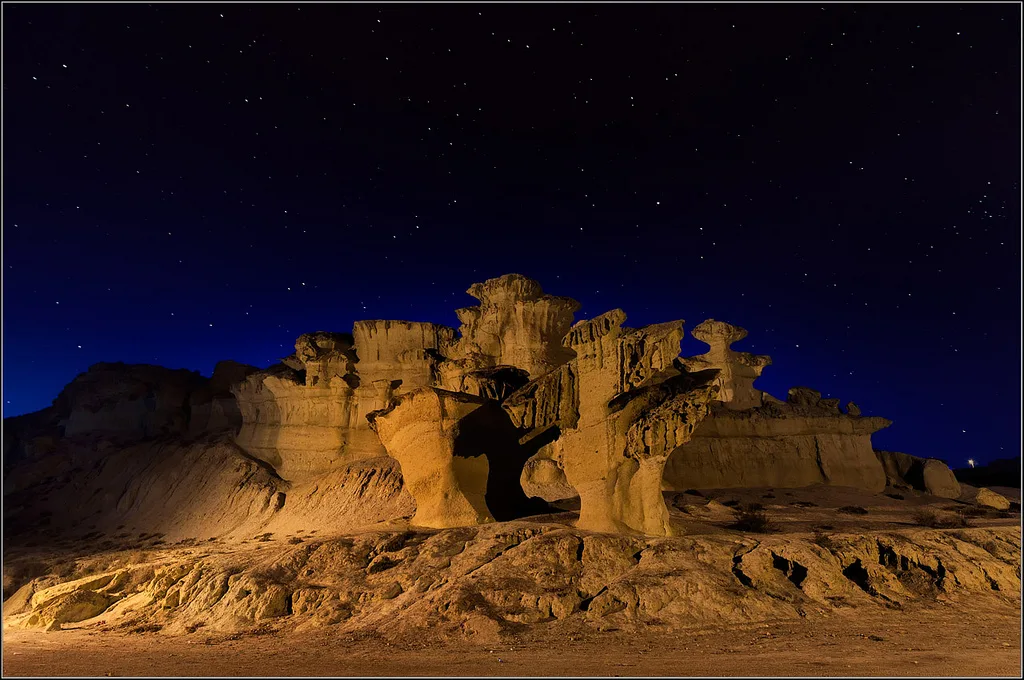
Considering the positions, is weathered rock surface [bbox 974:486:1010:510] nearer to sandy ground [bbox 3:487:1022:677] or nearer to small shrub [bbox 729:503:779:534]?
small shrub [bbox 729:503:779:534]

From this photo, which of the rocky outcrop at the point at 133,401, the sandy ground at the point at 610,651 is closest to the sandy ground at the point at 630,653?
the sandy ground at the point at 610,651

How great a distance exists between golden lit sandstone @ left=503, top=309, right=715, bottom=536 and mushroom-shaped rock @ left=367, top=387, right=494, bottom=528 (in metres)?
2.53

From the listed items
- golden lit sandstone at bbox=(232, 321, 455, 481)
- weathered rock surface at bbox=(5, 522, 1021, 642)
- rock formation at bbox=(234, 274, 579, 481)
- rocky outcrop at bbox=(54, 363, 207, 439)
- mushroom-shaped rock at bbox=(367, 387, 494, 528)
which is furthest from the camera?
rocky outcrop at bbox=(54, 363, 207, 439)

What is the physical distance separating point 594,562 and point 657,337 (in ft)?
20.4

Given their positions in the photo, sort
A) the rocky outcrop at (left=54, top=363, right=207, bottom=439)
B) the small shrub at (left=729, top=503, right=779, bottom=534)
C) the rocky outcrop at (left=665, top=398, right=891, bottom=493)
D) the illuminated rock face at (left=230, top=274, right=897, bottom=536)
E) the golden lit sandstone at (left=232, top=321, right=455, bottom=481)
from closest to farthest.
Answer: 1. the illuminated rock face at (left=230, top=274, right=897, bottom=536)
2. the small shrub at (left=729, top=503, right=779, bottom=534)
3. the rocky outcrop at (left=665, top=398, right=891, bottom=493)
4. the golden lit sandstone at (left=232, top=321, right=455, bottom=481)
5. the rocky outcrop at (left=54, top=363, right=207, bottom=439)

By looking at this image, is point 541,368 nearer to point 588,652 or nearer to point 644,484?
point 644,484

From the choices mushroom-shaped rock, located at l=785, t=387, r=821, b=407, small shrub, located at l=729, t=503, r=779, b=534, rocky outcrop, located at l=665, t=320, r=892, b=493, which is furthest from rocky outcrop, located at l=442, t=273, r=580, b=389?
small shrub, located at l=729, t=503, r=779, b=534

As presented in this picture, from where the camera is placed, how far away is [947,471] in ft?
93.2

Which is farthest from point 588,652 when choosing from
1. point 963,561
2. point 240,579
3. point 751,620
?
point 963,561

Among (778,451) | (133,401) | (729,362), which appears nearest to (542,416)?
(778,451)

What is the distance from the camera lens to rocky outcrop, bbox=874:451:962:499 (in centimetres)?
2783

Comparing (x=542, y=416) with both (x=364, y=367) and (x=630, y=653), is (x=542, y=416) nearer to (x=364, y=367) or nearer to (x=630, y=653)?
(x=630, y=653)

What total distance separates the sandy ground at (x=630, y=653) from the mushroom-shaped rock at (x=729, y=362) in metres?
21.8

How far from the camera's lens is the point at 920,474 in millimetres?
28500
